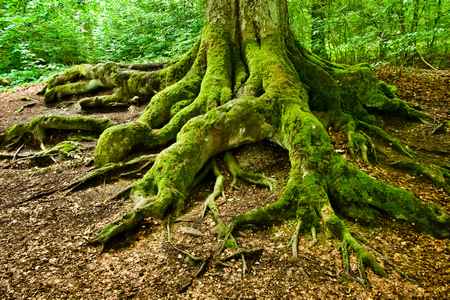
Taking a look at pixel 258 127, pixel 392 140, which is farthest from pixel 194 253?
pixel 392 140

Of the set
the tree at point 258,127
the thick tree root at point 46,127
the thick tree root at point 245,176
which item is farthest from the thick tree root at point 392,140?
the thick tree root at point 46,127

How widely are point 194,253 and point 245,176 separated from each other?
1642mm

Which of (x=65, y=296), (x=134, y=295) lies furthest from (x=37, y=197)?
(x=134, y=295)

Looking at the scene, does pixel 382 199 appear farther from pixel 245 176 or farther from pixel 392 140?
pixel 392 140

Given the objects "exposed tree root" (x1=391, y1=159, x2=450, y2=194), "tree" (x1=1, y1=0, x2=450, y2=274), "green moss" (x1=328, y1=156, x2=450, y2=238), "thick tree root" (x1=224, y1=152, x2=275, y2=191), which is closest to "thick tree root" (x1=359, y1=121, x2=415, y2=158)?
"tree" (x1=1, y1=0, x2=450, y2=274)

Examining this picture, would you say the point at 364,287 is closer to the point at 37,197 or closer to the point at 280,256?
the point at 280,256

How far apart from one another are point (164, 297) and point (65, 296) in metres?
0.94

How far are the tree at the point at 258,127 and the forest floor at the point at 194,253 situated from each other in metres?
0.19

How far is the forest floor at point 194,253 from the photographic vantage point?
343cm

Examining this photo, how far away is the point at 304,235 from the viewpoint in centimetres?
414

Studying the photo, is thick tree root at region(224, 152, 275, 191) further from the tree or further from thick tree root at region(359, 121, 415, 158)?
thick tree root at region(359, 121, 415, 158)

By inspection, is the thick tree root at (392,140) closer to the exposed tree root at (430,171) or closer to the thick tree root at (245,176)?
the exposed tree root at (430,171)

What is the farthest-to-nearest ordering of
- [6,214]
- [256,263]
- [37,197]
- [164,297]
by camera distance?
[37,197], [6,214], [256,263], [164,297]

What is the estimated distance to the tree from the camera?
435cm
